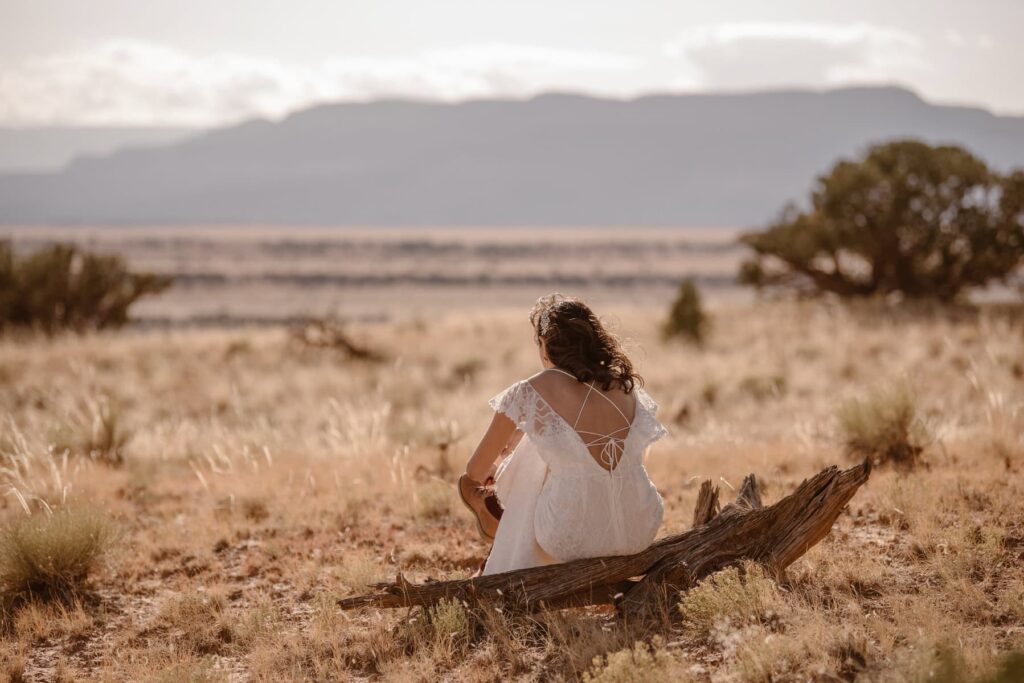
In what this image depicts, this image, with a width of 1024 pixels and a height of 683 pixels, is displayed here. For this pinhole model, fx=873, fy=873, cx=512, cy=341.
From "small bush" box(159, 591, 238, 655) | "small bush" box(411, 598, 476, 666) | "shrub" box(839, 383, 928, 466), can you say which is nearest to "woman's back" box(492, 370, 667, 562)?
"small bush" box(411, 598, 476, 666)

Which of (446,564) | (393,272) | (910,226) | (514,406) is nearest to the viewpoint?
(514,406)

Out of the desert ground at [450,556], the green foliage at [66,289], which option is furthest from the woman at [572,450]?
the green foliage at [66,289]

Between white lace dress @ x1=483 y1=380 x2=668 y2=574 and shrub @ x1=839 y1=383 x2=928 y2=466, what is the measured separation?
3.19m

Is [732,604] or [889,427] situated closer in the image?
[732,604]

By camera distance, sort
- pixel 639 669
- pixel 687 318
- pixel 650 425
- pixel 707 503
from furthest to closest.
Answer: pixel 687 318 → pixel 707 503 → pixel 650 425 → pixel 639 669

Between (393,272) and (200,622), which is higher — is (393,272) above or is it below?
above

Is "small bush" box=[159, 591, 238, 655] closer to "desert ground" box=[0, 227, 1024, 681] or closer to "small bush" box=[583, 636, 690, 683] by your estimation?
"desert ground" box=[0, 227, 1024, 681]

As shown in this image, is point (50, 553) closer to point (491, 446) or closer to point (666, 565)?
point (491, 446)

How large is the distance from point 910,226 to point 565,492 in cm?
1633

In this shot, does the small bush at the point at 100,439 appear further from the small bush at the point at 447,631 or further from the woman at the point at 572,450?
the woman at the point at 572,450

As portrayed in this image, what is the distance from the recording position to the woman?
4320 millimetres

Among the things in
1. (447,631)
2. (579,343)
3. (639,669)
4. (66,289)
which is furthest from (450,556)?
(66,289)

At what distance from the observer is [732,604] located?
4102mm

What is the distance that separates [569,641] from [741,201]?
192m
